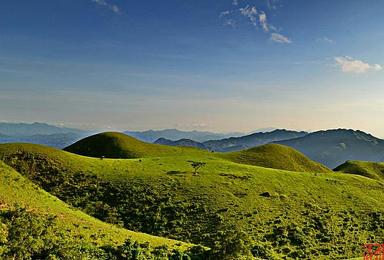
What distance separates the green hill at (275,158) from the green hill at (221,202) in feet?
112

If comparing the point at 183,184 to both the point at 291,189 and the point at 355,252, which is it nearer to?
the point at 291,189

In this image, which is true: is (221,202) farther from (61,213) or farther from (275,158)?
(275,158)

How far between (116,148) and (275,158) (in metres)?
57.7

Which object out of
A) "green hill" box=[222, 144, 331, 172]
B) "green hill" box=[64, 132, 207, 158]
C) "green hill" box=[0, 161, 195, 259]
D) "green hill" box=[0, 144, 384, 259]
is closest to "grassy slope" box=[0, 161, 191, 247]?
"green hill" box=[0, 161, 195, 259]

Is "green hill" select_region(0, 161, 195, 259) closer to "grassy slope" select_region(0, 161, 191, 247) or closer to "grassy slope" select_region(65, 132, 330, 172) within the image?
"grassy slope" select_region(0, 161, 191, 247)

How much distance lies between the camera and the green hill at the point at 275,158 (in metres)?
115

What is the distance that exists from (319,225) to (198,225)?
66.3 feet

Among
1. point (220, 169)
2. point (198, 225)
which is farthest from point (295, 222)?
point (220, 169)

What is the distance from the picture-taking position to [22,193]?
44562mm

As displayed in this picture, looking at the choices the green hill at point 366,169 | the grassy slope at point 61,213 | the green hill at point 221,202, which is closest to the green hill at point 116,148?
the green hill at point 221,202

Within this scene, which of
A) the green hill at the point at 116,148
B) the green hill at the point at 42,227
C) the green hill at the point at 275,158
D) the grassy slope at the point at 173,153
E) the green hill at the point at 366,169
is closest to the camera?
the green hill at the point at 42,227

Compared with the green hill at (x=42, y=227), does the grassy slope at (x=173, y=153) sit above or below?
above

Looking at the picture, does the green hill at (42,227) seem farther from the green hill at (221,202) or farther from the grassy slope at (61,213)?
the green hill at (221,202)

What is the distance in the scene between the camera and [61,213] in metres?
40.8
